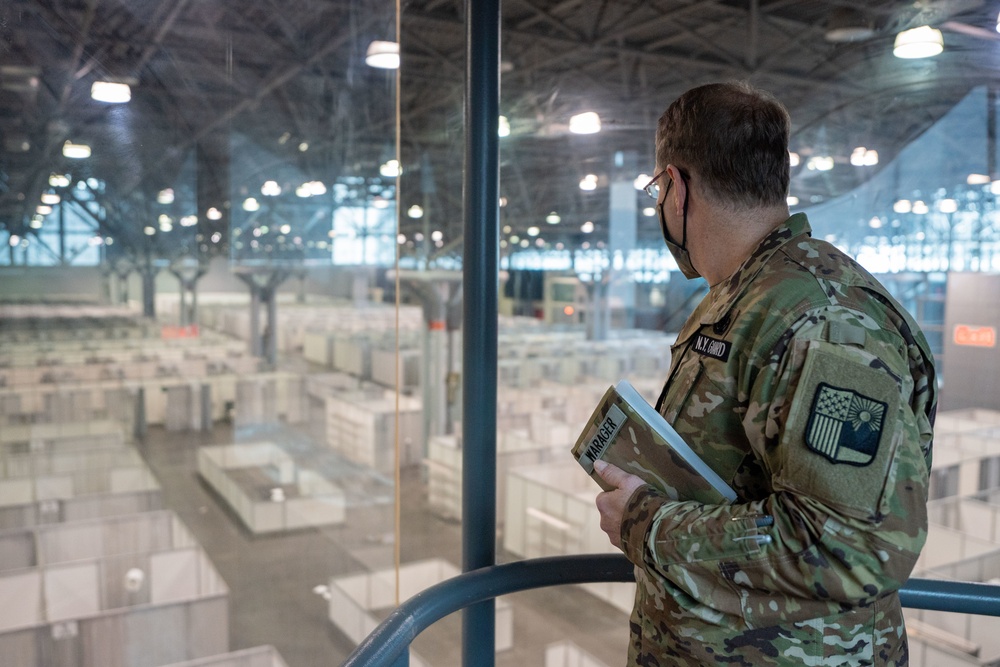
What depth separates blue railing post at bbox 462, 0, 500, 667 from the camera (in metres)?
1.48

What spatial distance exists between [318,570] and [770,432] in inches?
565

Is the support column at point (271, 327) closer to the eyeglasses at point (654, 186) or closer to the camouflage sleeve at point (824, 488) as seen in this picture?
the eyeglasses at point (654, 186)

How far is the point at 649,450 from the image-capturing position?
3.47ft

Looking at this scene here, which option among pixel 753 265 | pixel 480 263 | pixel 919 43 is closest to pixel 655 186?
pixel 753 265

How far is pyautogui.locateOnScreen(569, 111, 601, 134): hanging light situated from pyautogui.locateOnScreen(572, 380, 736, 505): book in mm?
13574

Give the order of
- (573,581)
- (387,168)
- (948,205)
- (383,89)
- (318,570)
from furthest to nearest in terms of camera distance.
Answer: (318,570)
(387,168)
(383,89)
(948,205)
(573,581)

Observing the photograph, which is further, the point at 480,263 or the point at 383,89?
the point at 383,89

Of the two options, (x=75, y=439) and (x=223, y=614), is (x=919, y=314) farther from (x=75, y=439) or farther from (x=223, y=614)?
(x=75, y=439)

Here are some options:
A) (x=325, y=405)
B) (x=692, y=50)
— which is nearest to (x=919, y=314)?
(x=692, y=50)

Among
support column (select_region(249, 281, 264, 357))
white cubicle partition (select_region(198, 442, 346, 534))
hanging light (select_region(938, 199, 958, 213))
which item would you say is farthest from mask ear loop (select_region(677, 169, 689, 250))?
white cubicle partition (select_region(198, 442, 346, 534))

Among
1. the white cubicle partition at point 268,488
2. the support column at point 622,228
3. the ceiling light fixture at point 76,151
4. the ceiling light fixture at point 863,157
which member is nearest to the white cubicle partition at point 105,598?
the white cubicle partition at point 268,488

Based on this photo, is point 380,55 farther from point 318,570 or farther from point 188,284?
point 318,570

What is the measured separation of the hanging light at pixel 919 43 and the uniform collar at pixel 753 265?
824 centimetres

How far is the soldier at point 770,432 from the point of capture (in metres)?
0.90
